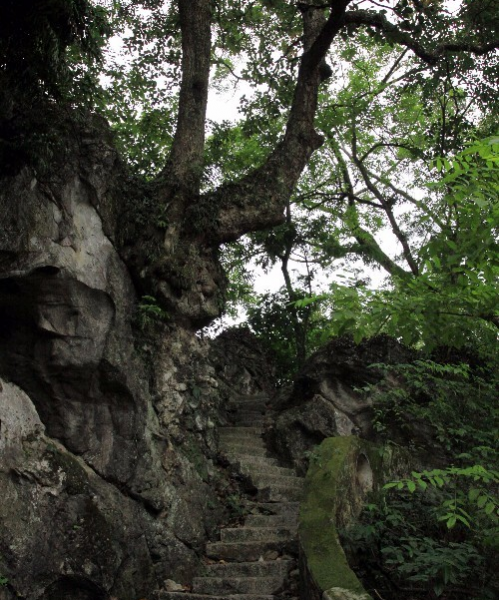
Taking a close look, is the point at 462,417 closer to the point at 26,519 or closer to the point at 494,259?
the point at 494,259

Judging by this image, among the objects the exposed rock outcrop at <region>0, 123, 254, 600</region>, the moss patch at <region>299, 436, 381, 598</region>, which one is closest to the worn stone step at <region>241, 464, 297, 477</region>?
the exposed rock outcrop at <region>0, 123, 254, 600</region>

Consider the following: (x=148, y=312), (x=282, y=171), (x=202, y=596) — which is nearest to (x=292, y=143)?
(x=282, y=171)

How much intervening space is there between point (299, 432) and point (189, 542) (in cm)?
316

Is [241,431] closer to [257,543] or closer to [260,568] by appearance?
[257,543]

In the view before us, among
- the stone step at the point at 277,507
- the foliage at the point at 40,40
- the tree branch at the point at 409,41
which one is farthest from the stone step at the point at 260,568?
the tree branch at the point at 409,41

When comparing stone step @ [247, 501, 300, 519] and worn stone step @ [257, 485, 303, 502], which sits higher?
worn stone step @ [257, 485, 303, 502]

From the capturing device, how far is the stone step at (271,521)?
6.92 meters

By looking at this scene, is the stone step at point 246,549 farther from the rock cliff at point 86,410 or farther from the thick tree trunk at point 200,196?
the thick tree trunk at point 200,196

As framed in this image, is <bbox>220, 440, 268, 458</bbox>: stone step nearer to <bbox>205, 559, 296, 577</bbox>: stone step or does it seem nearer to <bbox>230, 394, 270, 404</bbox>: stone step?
<bbox>205, 559, 296, 577</bbox>: stone step

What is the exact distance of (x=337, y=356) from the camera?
9.73 m

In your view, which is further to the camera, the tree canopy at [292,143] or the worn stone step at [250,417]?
the worn stone step at [250,417]

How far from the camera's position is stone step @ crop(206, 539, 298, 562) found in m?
6.31

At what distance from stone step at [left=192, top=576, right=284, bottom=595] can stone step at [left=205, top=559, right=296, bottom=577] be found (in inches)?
5.7

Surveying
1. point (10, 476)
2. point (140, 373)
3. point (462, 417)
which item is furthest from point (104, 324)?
point (462, 417)
